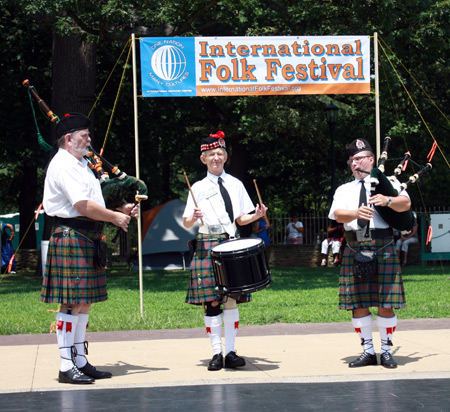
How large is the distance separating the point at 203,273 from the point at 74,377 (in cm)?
134

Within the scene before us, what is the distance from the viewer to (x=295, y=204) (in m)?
36.5

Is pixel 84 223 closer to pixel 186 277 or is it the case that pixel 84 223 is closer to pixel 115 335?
pixel 115 335

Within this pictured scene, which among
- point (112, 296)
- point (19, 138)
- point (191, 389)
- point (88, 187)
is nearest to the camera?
point (191, 389)

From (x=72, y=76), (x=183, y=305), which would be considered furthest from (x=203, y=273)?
(x=72, y=76)

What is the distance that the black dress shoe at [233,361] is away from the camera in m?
6.49

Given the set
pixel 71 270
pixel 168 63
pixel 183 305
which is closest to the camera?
pixel 71 270

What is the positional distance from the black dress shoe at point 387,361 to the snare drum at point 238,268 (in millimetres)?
1106

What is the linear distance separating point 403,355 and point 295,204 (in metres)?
29.6

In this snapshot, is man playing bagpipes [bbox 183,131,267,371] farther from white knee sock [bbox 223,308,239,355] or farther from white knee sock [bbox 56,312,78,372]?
white knee sock [bbox 56,312,78,372]

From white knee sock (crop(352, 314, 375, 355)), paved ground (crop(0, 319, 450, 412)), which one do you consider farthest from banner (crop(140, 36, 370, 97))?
white knee sock (crop(352, 314, 375, 355))

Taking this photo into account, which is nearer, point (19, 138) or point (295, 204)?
point (19, 138)

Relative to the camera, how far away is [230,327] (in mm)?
6633

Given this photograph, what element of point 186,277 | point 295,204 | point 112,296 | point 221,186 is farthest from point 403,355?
point 295,204

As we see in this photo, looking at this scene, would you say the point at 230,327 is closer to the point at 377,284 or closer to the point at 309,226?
the point at 377,284
